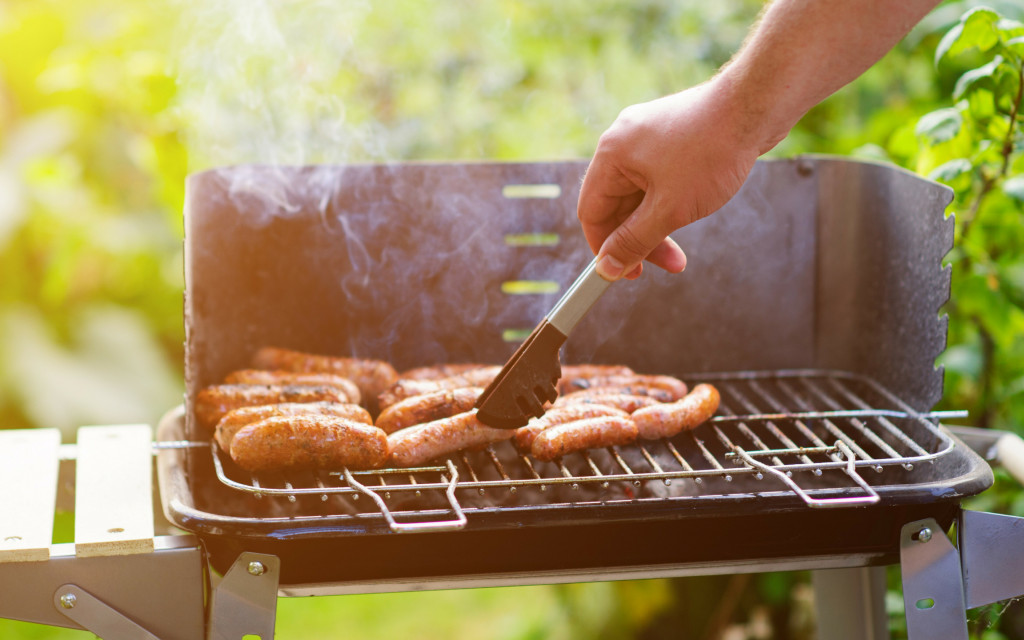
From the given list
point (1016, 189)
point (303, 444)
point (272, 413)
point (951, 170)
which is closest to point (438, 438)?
point (303, 444)

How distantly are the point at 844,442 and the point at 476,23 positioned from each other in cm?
281

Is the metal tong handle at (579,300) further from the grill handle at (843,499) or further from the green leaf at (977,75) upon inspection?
the green leaf at (977,75)

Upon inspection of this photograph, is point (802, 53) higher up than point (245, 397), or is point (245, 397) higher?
point (802, 53)

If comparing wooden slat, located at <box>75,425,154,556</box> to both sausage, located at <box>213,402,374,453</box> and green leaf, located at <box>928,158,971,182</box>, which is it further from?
green leaf, located at <box>928,158,971,182</box>

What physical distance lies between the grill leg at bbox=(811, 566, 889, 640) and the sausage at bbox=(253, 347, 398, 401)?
139cm

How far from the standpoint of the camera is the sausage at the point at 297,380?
7.91 ft

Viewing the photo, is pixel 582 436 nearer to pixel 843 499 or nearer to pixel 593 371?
pixel 593 371

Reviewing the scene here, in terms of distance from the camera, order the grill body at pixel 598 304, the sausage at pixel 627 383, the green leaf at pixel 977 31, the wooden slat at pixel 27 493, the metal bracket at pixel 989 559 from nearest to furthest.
Answer: the wooden slat at pixel 27 493 → the metal bracket at pixel 989 559 → the grill body at pixel 598 304 → the green leaf at pixel 977 31 → the sausage at pixel 627 383

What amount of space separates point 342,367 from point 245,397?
322 mm

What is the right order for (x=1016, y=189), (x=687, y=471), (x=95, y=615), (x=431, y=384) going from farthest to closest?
(x=431, y=384) → (x=1016, y=189) → (x=687, y=471) → (x=95, y=615)

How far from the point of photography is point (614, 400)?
2.38m

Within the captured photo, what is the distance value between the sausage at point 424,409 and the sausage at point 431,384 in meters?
0.06

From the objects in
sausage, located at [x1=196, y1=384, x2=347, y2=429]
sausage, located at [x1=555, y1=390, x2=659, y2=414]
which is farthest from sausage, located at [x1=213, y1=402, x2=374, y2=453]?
sausage, located at [x1=555, y1=390, x2=659, y2=414]

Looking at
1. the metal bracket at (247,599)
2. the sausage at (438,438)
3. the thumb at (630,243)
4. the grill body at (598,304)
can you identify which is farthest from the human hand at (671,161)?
the metal bracket at (247,599)
